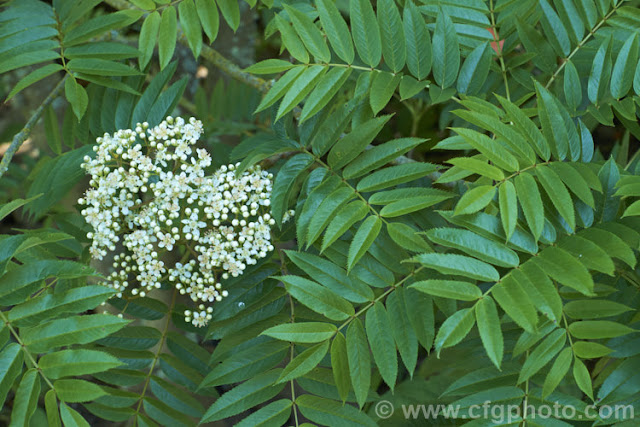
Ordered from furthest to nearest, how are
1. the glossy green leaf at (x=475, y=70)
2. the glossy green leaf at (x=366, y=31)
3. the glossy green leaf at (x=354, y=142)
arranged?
the glossy green leaf at (x=475, y=70)
the glossy green leaf at (x=366, y=31)
the glossy green leaf at (x=354, y=142)

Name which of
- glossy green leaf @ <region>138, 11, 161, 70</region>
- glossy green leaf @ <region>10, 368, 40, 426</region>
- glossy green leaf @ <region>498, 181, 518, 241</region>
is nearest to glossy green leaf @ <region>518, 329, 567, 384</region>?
glossy green leaf @ <region>498, 181, 518, 241</region>

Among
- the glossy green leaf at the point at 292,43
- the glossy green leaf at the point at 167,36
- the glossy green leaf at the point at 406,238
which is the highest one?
the glossy green leaf at the point at 167,36

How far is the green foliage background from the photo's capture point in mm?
1296

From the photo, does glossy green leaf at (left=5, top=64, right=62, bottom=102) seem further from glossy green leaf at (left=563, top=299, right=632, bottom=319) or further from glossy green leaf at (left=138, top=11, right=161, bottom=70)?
glossy green leaf at (left=563, top=299, right=632, bottom=319)

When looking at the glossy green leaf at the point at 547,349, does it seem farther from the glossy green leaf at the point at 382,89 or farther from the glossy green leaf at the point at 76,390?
the glossy green leaf at the point at 76,390

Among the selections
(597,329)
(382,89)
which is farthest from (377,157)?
(597,329)

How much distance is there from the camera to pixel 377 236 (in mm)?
1542

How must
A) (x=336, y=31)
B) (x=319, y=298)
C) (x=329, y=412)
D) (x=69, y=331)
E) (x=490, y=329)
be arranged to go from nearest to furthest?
1. (x=490, y=329)
2. (x=69, y=331)
3. (x=319, y=298)
4. (x=329, y=412)
5. (x=336, y=31)

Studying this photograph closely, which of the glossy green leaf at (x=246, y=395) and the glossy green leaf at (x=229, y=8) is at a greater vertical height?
the glossy green leaf at (x=229, y=8)

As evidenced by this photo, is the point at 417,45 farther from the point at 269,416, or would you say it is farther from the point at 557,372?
the point at 269,416

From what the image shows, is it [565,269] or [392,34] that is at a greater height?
[392,34]

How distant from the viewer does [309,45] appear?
1.60 m

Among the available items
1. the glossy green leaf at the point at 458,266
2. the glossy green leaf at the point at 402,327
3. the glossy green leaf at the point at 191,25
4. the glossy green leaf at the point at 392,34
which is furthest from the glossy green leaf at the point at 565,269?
the glossy green leaf at the point at 191,25

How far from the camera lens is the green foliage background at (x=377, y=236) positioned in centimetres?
130
